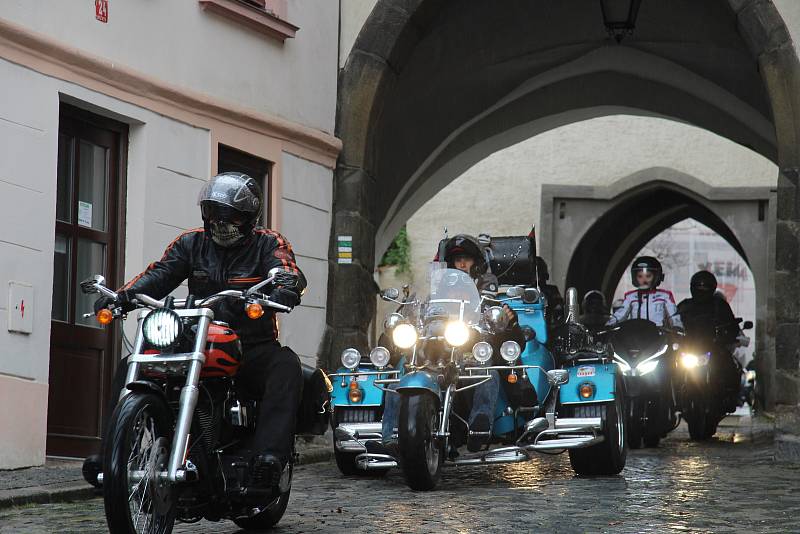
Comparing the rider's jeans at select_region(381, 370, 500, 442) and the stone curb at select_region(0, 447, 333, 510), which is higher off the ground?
the rider's jeans at select_region(381, 370, 500, 442)

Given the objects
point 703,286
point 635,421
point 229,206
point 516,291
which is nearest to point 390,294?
point 516,291

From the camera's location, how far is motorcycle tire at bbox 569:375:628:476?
10039 millimetres

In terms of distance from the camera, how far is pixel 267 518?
22.8 ft

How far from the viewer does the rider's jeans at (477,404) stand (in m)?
9.05

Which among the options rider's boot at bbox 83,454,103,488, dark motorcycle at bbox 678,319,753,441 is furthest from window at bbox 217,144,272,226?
rider's boot at bbox 83,454,103,488

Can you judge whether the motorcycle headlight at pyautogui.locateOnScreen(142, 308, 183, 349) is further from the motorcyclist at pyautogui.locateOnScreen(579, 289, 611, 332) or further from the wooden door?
the motorcyclist at pyautogui.locateOnScreen(579, 289, 611, 332)

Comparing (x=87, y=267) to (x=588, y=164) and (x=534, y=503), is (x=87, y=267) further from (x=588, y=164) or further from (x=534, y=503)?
(x=588, y=164)

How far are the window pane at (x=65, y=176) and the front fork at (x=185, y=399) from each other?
4510mm

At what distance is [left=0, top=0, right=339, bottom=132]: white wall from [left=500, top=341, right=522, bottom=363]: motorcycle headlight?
11.4 feet

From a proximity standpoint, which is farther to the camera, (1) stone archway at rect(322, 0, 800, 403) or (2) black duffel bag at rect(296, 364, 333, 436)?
(1) stone archway at rect(322, 0, 800, 403)

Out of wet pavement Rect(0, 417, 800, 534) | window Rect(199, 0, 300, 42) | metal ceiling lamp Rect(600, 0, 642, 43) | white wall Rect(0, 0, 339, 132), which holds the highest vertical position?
metal ceiling lamp Rect(600, 0, 642, 43)

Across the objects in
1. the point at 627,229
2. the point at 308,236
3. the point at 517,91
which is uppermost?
the point at 517,91

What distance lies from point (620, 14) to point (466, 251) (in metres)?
3.87

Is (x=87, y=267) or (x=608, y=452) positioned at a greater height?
(x=87, y=267)
